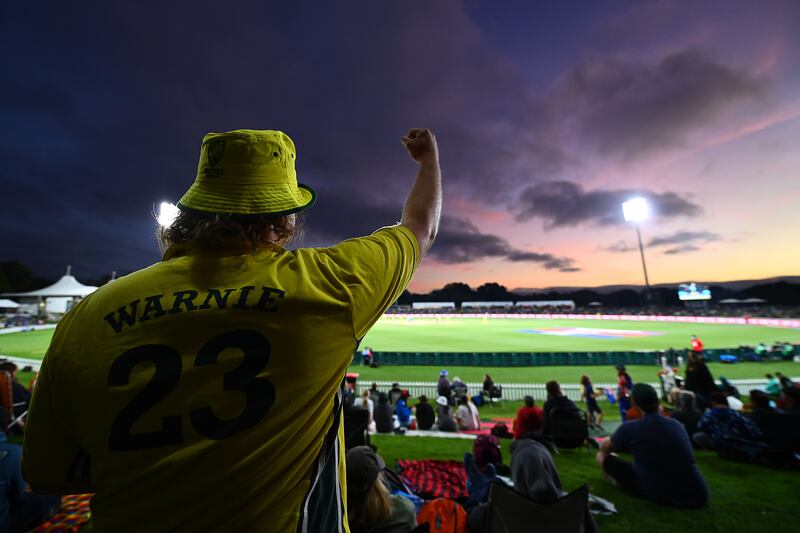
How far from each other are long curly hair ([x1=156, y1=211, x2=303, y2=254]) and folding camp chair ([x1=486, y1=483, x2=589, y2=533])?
10.4 feet

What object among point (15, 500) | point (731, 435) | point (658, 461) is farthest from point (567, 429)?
point (15, 500)

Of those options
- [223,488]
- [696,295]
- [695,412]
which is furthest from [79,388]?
[696,295]

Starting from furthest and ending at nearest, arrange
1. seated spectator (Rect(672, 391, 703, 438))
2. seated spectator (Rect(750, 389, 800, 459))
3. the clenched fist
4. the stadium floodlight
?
seated spectator (Rect(672, 391, 703, 438))
seated spectator (Rect(750, 389, 800, 459))
the clenched fist
the stadium floodlight

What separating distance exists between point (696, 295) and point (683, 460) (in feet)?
273

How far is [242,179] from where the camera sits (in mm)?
1167

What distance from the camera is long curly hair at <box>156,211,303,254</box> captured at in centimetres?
115

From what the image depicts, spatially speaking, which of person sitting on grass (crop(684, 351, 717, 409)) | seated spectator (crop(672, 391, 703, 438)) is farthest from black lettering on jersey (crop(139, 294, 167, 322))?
person sitting on grass (crop(684, 351, 717, 409))

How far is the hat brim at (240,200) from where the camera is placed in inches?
44.3

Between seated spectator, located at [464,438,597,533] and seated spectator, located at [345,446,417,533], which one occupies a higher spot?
seated spectator, located at [345,446,417,533]

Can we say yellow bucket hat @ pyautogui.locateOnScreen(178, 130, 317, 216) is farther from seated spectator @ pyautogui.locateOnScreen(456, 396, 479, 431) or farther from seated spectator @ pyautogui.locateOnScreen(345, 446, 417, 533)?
seated spectator @ pyautogui.locateOnScreen(456, 396, 479, 431)

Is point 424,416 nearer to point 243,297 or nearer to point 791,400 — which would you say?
point 791,400

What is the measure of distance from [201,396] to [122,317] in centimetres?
31

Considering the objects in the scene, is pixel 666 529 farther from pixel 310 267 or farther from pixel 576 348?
pixel 576 348

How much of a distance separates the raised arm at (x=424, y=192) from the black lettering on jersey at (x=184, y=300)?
76cm
